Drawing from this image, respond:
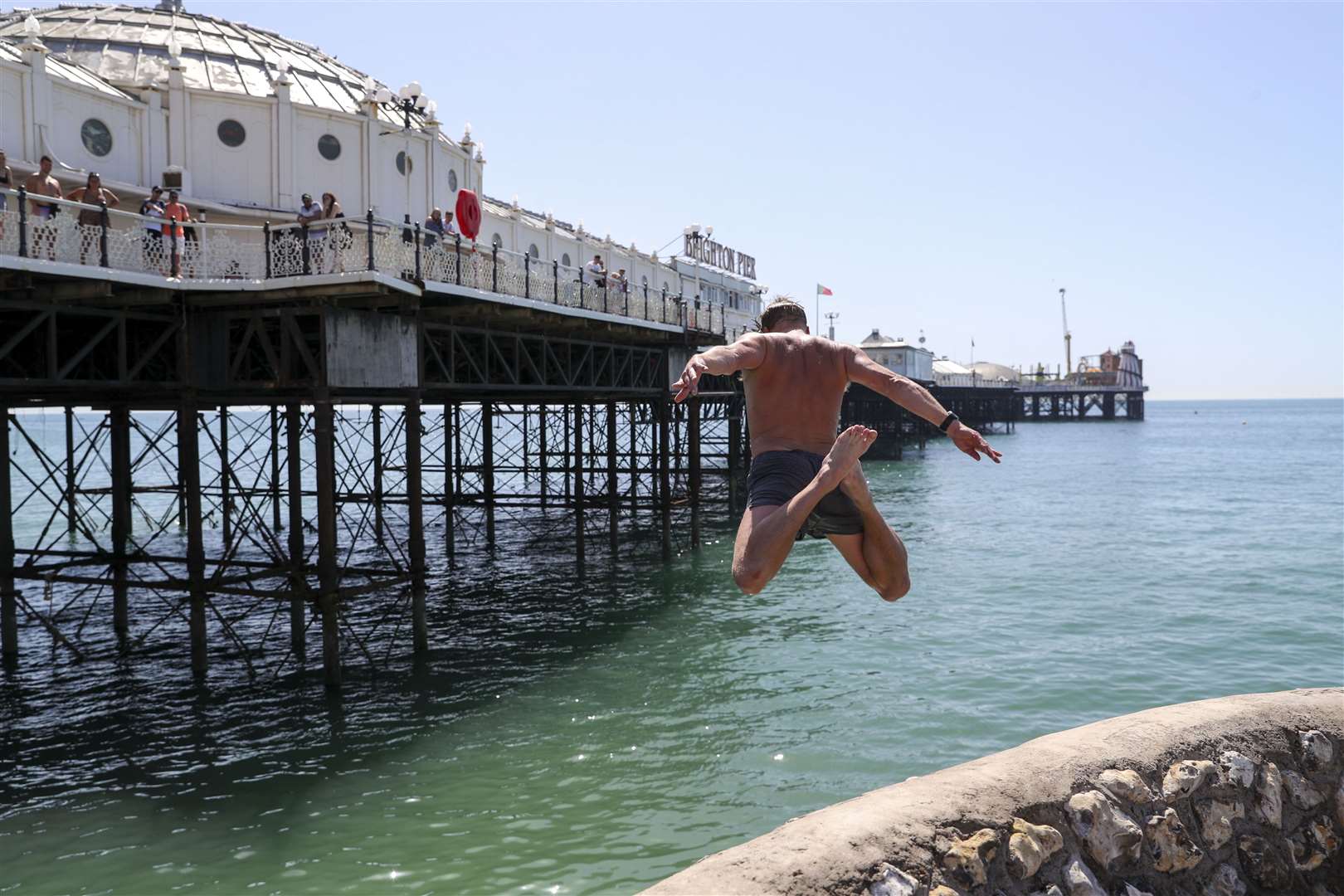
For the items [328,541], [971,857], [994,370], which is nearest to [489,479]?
[328,541]

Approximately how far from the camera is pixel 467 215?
19828 mm

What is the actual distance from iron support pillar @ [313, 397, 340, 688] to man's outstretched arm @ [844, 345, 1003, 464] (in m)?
12.1

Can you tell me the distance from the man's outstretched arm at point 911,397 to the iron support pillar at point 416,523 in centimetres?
1346

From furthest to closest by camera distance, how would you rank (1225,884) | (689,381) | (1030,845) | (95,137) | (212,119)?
(212,119), (95,137), (1225,884), (1030,845), (689,381)

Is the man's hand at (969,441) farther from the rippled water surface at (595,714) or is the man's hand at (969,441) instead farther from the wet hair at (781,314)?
the rippled water surface at (595,714)

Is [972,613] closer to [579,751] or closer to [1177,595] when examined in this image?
[1177,595]

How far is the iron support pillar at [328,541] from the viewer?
56.5 feet

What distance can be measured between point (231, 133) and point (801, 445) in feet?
68.2

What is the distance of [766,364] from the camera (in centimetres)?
656

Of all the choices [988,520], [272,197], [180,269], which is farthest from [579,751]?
[988,520]

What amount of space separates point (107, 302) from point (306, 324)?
3.60 m

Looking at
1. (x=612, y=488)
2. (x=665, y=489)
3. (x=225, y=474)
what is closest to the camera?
(x=225, y=474)

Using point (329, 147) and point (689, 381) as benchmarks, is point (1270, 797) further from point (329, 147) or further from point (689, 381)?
point (329, 147)

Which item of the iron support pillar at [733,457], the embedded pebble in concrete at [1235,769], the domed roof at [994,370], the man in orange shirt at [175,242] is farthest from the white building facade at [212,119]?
the domed roof at [994,370]
